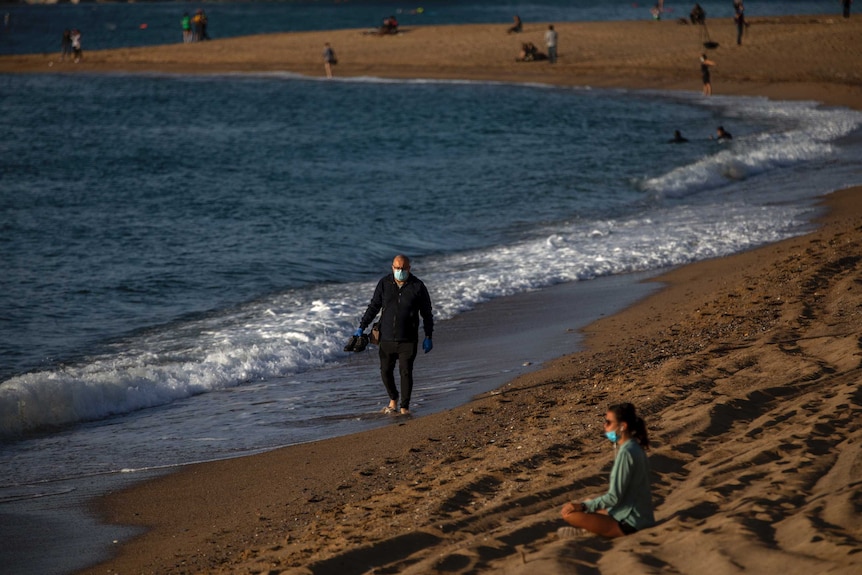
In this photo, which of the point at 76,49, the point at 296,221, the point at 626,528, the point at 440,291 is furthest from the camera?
the point at 76,49

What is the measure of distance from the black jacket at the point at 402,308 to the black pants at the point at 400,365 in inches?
2.8

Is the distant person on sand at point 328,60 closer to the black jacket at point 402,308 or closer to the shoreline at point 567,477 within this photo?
the shoreline at point 567,477

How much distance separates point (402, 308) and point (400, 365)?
573mm

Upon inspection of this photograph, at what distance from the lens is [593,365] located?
1109cm

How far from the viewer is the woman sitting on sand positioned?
637cm

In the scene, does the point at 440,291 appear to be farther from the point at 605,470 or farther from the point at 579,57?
the point at 579,57

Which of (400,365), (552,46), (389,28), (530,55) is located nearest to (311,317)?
(400,365)

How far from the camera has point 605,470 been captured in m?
7.59

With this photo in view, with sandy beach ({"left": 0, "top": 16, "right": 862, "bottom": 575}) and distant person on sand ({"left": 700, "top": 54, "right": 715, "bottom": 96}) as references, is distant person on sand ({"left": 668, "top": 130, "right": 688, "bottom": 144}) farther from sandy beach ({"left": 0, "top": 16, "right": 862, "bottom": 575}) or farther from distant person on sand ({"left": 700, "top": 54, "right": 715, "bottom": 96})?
sandy beach ({"left": 0, "top": 16, "right": 862, "bottom": 575})

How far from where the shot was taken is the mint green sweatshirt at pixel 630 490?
6395mm

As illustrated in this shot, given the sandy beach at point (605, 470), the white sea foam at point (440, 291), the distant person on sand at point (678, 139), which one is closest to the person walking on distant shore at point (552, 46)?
the distant person on sand at point (678, 139)

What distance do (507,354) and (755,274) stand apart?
4237 millimetres

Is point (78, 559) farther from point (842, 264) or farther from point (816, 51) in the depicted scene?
point (816, 51)

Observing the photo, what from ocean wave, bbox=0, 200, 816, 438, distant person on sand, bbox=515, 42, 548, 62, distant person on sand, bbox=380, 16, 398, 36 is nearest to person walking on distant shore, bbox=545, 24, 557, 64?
distant person on sand, bbox=515, 42, 548, 62
